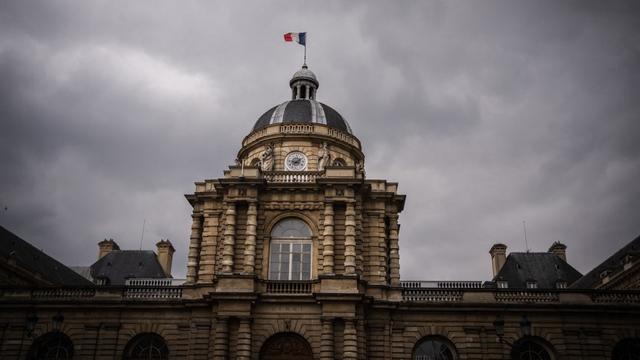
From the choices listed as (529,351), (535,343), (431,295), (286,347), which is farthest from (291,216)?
(535,343)

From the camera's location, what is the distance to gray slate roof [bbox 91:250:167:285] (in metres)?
44.5

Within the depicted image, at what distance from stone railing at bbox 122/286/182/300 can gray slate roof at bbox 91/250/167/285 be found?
583 inches

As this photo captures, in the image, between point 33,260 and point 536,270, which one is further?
point 536,270

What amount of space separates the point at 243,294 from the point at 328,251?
4534mm

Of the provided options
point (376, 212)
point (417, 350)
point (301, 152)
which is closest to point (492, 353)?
point (417, 350)

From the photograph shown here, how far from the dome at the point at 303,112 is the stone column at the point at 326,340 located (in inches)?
546

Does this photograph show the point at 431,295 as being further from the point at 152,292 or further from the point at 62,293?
the point at 62,293

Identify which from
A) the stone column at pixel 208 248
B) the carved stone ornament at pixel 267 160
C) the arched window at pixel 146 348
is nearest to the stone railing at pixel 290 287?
the stone column at pixel 208 248

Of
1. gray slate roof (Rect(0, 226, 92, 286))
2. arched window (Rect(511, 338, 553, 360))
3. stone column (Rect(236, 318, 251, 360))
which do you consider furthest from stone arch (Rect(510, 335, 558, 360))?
gray slate roof (Rect(0, 226, 92, 286))

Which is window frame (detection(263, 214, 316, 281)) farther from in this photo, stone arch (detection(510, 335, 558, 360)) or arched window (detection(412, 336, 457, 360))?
stone arch (detection(510, 335, 558, 360))

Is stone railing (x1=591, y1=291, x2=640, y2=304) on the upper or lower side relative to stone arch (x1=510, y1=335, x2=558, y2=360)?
upper

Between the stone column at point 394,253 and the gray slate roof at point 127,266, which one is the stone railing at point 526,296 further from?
the gray slate roof at point 127,266

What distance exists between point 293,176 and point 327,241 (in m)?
4.20

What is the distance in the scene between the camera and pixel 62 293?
98.1 ft
